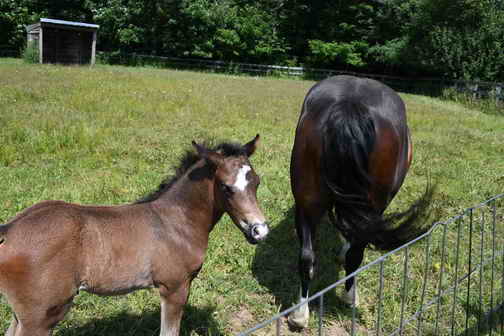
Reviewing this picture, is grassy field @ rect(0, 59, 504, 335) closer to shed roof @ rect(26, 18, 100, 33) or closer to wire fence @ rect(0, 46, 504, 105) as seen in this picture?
shed roof @ rect(26, 18, 100, 33)

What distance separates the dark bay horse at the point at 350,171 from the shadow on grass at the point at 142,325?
0.69 metres

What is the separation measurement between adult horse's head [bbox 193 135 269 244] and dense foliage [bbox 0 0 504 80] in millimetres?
21668

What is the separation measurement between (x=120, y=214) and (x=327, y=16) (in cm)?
3315

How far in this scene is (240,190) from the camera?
2.53 metres

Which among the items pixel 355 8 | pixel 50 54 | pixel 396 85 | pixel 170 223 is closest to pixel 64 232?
pixel 170 223

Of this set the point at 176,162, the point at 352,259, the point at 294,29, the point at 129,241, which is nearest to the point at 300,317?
the point at 352,259

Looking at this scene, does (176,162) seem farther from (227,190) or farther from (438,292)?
(438,292)

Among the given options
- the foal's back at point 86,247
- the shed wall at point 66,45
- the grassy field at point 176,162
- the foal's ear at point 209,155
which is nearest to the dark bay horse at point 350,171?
the grassy field at point 176,162

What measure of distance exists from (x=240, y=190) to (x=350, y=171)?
1.01 m

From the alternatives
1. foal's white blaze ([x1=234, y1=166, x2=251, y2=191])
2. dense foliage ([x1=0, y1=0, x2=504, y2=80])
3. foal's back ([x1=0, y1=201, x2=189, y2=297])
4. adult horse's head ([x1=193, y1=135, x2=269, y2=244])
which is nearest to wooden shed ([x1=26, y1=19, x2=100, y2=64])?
dense foliage ([x1=0, y1=0, x2=504, y2=80])

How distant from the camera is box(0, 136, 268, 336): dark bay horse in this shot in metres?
2.10

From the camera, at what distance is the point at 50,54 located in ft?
67.4

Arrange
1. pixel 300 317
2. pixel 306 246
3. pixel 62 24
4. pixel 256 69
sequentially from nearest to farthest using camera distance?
pixel 300 317
pixel 306 246
pixel 62 24
pixel 256 69

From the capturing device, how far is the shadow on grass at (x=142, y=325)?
3090mm
